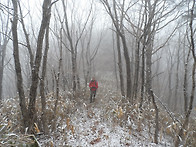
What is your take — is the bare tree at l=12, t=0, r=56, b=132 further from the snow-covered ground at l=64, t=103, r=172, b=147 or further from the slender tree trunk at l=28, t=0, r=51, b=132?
the snow-covered ground at l=64, t=103, r=172, b=147

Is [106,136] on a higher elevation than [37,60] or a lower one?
lower

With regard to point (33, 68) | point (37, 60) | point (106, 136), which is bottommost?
point (106, 136)

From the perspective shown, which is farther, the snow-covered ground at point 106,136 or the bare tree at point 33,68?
the snow-covered ground at point 106,136

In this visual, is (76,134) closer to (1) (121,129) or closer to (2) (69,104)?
(1) (121,129)

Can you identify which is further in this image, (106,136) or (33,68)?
(106,136)

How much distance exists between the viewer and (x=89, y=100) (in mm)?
7066

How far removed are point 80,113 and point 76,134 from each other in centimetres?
157

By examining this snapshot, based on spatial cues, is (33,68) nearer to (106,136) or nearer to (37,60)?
(37,60)

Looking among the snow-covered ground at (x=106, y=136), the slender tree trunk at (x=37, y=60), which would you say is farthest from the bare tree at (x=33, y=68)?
the snow-covered ground at (x=106, y=136)

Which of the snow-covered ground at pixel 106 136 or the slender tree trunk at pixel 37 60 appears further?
the snow-covered ground at pixel 106 136

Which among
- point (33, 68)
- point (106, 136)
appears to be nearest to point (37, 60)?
point (33, 68)

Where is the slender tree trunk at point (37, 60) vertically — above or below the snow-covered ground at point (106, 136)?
above

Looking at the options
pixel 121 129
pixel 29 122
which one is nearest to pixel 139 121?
pixel 121 129

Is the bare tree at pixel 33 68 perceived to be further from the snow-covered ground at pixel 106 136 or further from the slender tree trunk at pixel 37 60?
the snow-covered ground at pixel 106 136
